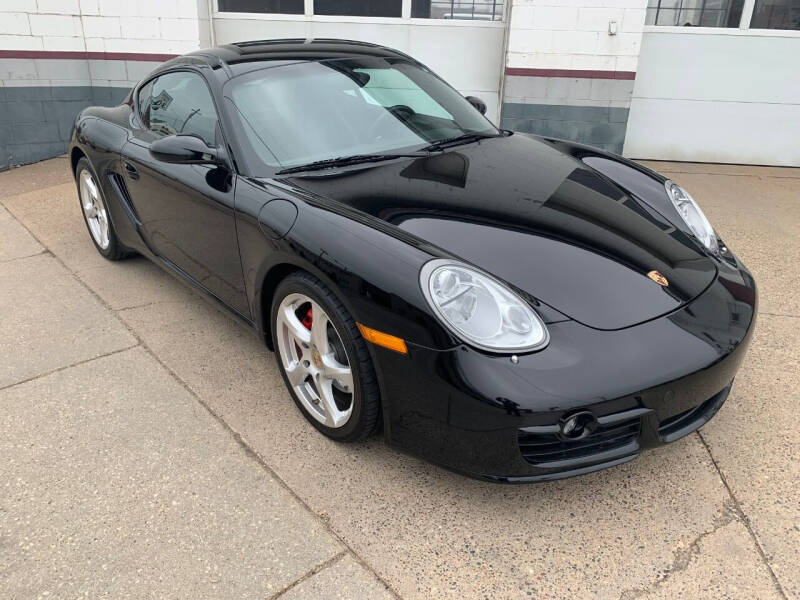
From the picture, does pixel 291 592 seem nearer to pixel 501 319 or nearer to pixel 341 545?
pixel 341 545

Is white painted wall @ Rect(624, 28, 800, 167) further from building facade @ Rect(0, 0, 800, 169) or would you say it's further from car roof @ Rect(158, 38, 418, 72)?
car roof @ Rect(158, 38, 418, 72)

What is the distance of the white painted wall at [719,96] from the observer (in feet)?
22.6

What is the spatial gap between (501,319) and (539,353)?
0.16 m

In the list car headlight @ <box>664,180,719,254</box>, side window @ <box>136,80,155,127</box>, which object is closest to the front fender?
car headlight @ <box>664,180,719,254</box>

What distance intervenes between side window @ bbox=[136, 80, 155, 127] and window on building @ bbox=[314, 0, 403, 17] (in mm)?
4080

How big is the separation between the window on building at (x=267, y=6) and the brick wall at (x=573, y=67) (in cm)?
258

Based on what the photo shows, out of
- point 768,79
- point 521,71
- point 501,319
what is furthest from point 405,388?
point 768,79

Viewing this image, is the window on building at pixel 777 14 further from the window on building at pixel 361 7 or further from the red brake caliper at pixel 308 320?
the red brake caliper at pixel 308 320

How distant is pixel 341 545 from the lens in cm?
202

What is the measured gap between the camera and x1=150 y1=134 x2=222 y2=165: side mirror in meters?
2.80

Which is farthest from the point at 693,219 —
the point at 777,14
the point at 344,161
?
the point at 777,14

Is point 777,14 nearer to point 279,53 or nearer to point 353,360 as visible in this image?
point 279,53

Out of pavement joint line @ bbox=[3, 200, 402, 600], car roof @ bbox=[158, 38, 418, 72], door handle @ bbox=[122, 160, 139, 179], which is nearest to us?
pavement joint line @ bbox=[3, 200, 402, 600]

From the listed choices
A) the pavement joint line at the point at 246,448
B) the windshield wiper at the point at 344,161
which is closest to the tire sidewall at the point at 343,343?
the pavement joint line at the point at 246,448
